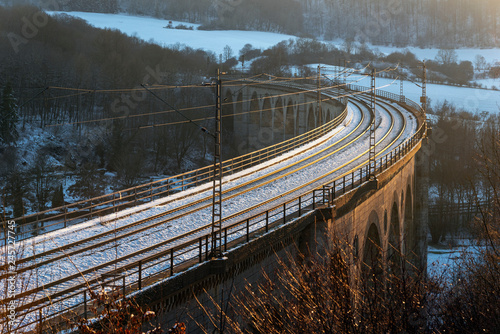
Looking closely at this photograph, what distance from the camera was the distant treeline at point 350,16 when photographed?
172125mm

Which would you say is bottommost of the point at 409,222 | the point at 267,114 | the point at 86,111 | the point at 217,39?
the point at 409,222

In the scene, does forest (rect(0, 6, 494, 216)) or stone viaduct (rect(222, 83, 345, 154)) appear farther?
stone viaduct (rect(222, 83, 345, 154))

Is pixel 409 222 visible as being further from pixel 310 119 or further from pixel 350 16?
pixel 350 16

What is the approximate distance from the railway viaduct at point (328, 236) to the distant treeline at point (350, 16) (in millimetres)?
132915

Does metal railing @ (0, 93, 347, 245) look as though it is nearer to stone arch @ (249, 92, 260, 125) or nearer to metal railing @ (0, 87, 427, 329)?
metal railing @ (0, 87, 427, 329)

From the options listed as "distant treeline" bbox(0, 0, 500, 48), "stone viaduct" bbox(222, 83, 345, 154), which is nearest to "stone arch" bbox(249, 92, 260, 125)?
"stone viaduct" bbox(222, 83, 345, 154)

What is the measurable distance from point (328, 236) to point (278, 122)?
5653 centimetres

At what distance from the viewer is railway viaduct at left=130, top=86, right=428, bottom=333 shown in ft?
43.0

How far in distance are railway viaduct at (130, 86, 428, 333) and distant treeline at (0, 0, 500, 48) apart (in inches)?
5233

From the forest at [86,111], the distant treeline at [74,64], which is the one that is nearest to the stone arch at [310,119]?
the forest at [86,111]

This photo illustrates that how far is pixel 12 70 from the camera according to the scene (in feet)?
260

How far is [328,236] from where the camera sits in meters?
17.6

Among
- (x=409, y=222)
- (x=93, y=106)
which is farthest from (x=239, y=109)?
(x=409, y=222)

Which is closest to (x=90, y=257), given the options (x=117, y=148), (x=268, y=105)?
(x=117, y=148)
